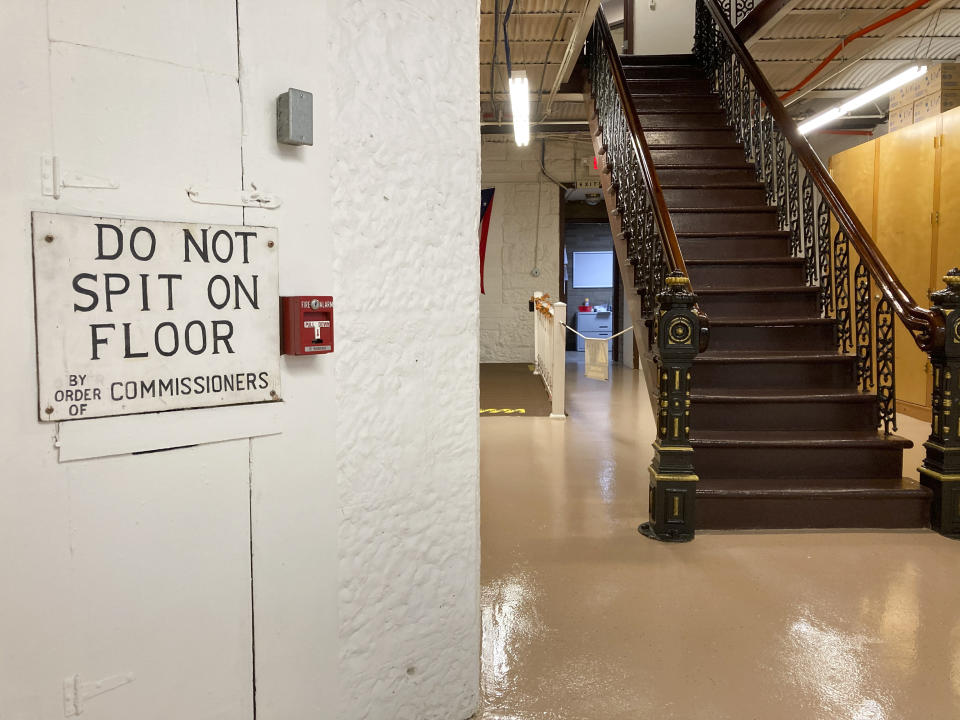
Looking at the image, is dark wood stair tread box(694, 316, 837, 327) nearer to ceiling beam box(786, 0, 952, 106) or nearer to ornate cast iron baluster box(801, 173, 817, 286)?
ornate cast iron baluster box(801, 173, 817, 286)

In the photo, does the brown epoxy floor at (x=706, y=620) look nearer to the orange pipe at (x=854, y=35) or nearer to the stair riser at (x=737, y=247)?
the stair riser at (x=737, y=247)

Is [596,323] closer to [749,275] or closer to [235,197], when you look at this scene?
[749,275]

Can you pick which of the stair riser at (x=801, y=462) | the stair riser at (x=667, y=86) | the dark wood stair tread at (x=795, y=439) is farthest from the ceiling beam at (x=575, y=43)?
the stair riser at (x=801, y=462)

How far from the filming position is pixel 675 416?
3426 millimetres

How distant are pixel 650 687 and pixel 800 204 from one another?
406 cm

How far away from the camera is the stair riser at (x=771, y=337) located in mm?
4527

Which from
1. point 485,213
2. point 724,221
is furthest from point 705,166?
point 485,213

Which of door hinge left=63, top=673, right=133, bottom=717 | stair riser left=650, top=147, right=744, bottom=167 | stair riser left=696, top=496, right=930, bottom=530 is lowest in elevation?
stair riser left=696, top=496, right=930, bottom=530

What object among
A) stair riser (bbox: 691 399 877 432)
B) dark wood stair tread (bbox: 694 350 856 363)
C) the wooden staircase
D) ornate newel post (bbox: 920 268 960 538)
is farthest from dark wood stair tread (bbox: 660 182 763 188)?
ornate newel post (bbox: 920 268 960 538)

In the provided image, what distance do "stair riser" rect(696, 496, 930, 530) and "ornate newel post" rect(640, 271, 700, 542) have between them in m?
0.17

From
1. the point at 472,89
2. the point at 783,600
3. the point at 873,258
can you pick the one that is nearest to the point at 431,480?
the point at 472,89

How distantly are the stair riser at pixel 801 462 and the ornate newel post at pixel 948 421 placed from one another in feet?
0.89

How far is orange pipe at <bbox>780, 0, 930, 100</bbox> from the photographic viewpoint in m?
5.91

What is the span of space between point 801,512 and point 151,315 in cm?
331
